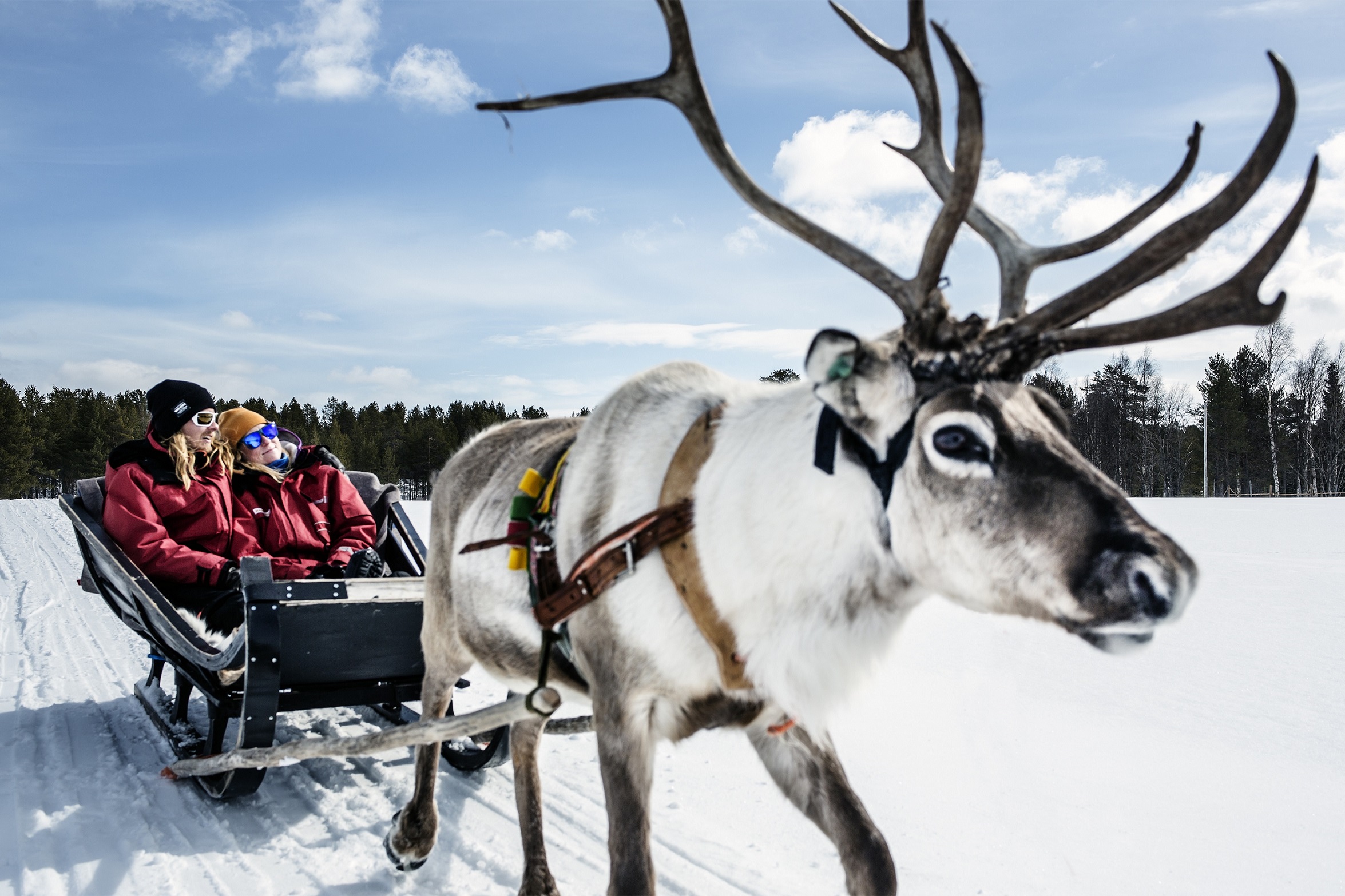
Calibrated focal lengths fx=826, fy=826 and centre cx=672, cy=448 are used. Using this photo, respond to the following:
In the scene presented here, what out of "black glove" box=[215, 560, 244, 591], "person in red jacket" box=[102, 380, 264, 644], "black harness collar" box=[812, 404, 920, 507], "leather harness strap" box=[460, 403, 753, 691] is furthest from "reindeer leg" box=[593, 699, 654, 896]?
"black glove" box=[215, 560, 244, 591]

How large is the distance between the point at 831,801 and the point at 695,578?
2.72ft

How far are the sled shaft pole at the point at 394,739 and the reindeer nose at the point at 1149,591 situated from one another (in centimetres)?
154

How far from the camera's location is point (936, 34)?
1751mm

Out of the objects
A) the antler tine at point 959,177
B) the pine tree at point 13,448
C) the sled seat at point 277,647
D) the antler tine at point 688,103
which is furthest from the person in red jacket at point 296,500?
the pine tree at point 13,448

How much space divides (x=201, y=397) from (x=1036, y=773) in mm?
4663

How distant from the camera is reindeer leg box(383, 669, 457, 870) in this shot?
3.12 meters

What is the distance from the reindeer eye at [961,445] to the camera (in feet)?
5.37

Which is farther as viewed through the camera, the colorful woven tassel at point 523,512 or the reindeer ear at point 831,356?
the colorful woven tassel at point 523,512

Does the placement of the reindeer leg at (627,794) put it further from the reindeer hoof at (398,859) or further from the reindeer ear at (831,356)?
the reindeer hoof at (398,859)

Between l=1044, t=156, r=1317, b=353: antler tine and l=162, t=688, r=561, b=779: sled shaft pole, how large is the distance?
168 cm

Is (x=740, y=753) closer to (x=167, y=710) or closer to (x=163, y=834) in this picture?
(x=163, y=834)

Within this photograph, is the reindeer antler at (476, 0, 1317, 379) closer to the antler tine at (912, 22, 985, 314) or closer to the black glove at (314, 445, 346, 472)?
the antler tine at (912, 22, 985, 314)

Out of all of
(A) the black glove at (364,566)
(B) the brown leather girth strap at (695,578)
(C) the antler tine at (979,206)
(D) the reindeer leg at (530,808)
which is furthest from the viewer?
(A) the black glove at (364,566)

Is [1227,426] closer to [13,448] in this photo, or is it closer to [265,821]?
[265,821]
